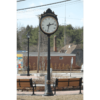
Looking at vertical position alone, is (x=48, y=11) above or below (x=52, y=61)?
above

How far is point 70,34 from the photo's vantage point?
134ft

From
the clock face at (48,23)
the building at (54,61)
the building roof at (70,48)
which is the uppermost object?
the clock face at (48,23)

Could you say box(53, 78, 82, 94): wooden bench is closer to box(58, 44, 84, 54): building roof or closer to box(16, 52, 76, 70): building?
A: box(16, 52, 76, 70): building

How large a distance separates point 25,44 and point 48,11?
2676 centimetres

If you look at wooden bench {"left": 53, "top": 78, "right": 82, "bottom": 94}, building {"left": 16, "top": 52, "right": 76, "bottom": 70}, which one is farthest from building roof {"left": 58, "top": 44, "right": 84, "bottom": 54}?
wooden bench {"left": 53, "top": 78, "right": 82, "bottom": 94}

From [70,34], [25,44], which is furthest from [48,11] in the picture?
[70,34]

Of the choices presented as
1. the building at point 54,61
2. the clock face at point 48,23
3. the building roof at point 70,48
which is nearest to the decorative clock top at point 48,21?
the clock face at point 48,23

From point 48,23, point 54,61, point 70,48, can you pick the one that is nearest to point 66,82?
point 48,23

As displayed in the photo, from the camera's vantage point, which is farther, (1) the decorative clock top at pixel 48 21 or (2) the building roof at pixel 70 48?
(2) the building roof at pixel 70 48

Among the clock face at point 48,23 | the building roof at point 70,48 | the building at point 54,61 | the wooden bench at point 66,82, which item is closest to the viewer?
the clock face at point 48,23

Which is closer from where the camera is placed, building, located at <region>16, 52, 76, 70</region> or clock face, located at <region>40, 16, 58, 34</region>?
clock face, located at <region>40, 16, 58, 34</region>

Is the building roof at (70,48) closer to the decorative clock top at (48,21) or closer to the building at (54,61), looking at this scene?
the building at (54,61)
